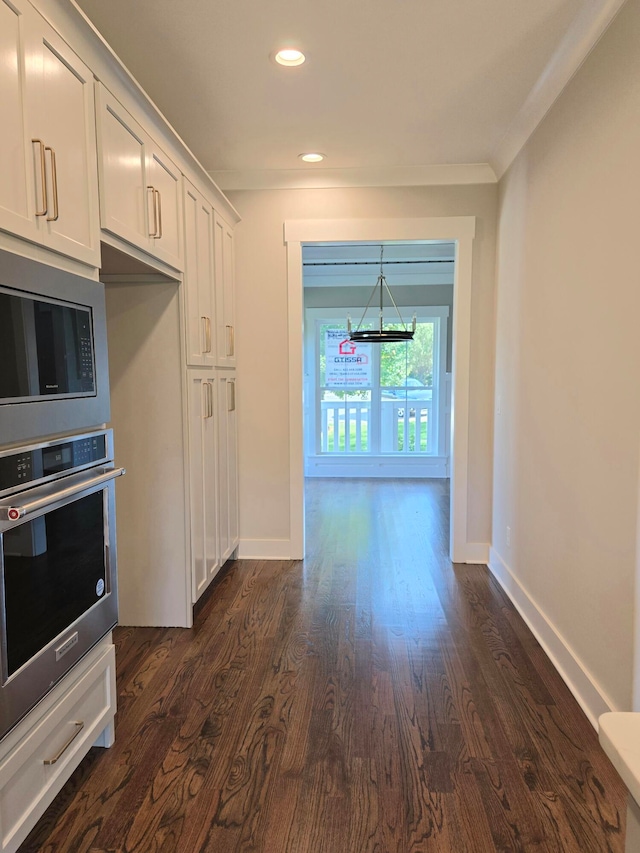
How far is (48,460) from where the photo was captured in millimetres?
1468

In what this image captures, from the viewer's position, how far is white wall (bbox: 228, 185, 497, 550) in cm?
357

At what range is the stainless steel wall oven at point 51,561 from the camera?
131cm

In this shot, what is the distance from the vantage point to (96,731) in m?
1.78

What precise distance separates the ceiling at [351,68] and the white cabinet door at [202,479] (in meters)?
1.34

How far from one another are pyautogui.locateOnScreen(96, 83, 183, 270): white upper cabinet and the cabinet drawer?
4.84ft

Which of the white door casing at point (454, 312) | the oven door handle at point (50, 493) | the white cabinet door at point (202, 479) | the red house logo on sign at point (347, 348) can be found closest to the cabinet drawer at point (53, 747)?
the oven door handle at point (50, 493)

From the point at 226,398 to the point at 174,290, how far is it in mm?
962

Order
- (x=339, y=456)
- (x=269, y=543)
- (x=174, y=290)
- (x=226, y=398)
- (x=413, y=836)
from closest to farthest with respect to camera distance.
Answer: (x=413, y=836), (x=174, y=290), (x=226, y=398), (x=269, y=543), (x=339, y=456)

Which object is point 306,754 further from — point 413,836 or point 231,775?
point 413,836

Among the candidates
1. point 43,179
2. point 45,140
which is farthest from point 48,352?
point 45,140

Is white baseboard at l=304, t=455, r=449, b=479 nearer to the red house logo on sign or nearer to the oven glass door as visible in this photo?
the red house logo on sign

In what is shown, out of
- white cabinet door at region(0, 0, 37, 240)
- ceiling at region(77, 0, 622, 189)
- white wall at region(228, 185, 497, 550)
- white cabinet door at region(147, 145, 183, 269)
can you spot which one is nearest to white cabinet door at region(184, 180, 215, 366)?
white cabinet door at region(147, 145, 183, 269)

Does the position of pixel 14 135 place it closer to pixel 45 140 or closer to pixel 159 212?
pixel 45 140

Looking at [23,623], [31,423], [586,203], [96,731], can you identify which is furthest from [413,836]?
[586,203]
